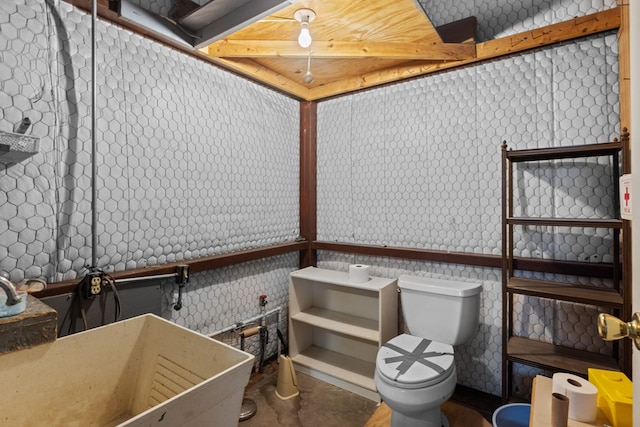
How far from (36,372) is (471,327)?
218cm

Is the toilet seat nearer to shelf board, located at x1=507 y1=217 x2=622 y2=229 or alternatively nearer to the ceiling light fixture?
shelf board, located at x1=507 y1=217 x2=622 y2=229

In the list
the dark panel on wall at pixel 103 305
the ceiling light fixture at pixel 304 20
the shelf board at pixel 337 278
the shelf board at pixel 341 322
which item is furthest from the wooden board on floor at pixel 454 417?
the ceiling light fixture at pixel 304 20

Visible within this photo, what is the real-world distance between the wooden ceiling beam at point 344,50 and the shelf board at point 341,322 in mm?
1950

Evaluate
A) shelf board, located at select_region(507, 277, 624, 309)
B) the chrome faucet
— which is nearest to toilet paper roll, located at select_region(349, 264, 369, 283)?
shelf board, located at select_region(507, 277, 624, 309)

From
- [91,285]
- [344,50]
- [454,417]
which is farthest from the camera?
[344,50]

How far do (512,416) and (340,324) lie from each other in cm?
119

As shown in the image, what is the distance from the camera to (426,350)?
6.29 ft

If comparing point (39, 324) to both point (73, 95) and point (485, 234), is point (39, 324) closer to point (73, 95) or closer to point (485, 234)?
point (73, 95)

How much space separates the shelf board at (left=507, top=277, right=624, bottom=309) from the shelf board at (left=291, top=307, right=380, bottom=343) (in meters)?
0.98

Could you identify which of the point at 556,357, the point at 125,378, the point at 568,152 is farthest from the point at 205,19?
the point at 556,357

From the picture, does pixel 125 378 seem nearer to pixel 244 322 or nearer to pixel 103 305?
pixel 103 305

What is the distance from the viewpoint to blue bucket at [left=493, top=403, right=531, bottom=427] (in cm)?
166

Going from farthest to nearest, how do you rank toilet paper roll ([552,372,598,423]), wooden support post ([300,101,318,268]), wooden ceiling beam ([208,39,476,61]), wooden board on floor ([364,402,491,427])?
wooden support post ([300,101,318,268]), wooden ceiling beam ([208,39,476,61]), wooden board on floor ([364,402,491,427]), toilet paper roll ([552,372,598,423])

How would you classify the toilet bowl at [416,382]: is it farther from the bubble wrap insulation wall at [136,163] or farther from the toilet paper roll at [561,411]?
the bubble wrap insulation wall at [136,163]
